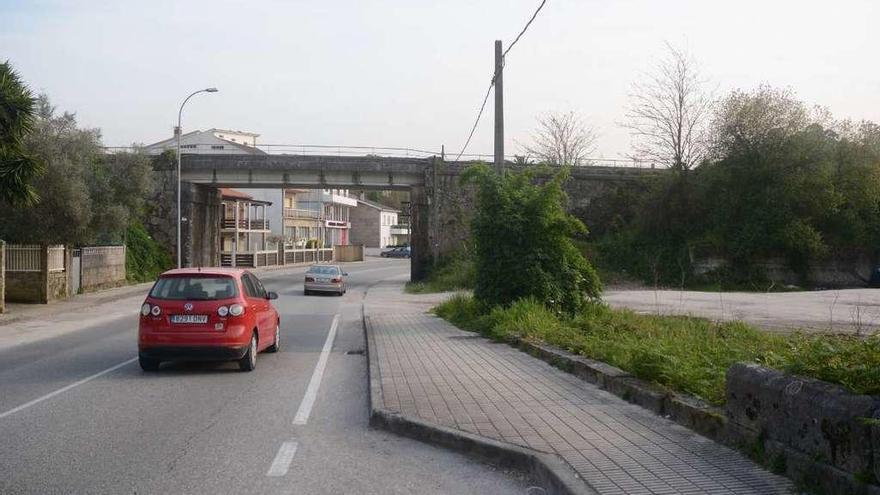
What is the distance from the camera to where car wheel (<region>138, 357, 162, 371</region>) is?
38.7ft

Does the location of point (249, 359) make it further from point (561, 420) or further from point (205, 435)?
point (561, 420)

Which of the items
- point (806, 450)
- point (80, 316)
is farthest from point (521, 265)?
point (80, 316)

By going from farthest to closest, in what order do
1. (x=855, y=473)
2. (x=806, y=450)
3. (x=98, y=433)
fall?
(x=98, y=433) → (x=806, y=450) → (x=855, y=473)

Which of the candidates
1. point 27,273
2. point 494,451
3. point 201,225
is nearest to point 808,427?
point 494,451

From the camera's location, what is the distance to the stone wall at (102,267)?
32.9 metres

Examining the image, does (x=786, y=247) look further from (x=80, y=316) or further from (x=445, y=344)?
(x=80, y=316)

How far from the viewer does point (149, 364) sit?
11.9 meters

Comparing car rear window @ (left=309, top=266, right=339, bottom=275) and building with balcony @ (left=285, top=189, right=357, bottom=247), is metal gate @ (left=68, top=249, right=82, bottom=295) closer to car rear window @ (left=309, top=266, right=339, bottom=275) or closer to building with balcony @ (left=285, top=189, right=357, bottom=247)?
car rear window @ (left=309, top=266, right=339, bottom=275)

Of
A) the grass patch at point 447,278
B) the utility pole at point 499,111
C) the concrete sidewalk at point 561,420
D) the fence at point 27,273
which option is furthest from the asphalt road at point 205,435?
the grass patch at point 447,278

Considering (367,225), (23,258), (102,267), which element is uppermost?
(367,225)

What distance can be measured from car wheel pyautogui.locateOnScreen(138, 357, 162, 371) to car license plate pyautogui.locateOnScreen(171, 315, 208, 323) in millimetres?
781

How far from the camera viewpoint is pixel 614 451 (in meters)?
6.37

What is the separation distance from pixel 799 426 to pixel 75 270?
3103cm

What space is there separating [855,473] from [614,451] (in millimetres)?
1954
